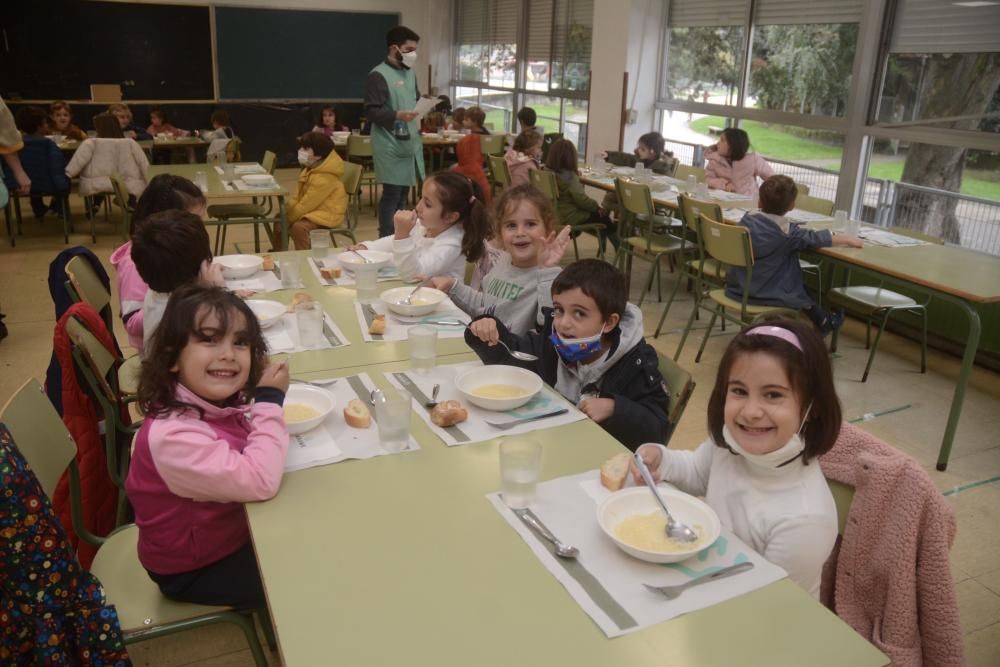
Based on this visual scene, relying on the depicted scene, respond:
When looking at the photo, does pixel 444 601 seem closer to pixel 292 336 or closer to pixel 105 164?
pixel 292 336

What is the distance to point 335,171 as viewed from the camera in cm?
512

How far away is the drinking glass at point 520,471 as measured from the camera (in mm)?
1352

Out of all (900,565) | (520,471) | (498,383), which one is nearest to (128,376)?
Answer: (498,383)

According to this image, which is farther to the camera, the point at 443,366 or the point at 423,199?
the point at 423,199

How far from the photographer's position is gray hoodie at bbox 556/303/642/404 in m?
1.92

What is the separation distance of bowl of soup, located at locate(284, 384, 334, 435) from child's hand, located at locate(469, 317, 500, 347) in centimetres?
47

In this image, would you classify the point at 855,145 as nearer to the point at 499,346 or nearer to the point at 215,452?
the point at 499,346

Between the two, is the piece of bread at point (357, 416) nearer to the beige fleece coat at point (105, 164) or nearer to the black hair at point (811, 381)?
the black hair at point (811, 381)

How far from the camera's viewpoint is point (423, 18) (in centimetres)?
1154

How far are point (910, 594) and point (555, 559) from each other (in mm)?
600

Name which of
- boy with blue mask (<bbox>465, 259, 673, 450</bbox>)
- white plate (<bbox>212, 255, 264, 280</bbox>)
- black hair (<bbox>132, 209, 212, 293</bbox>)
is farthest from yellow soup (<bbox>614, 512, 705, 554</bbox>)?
white plate (<bbox>212, 255, 264, 280</bbox>)

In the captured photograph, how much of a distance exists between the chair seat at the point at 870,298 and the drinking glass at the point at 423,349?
8.94 ft

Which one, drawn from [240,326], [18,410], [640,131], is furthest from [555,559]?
[640,131]

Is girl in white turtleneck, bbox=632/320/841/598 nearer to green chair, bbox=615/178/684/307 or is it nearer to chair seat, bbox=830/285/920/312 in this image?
chair seat, bbox=830/285/920/312
